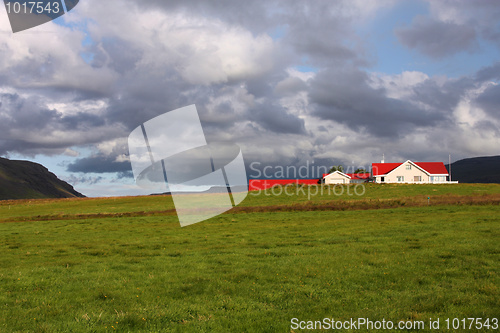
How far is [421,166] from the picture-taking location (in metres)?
110

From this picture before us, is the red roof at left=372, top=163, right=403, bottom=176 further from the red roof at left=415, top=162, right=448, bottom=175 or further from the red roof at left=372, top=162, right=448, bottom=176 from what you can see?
the red roof at left=415, top=162, right=448, bottom=175

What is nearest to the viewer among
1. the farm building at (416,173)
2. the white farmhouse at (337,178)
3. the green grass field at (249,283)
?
the green grass field at (249,283)

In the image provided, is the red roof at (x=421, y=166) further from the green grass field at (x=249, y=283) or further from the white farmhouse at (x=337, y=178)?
the green grass field at (x=249, y=283)

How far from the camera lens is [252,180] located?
10862 cm

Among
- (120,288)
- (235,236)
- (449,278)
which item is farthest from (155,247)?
(449,278)

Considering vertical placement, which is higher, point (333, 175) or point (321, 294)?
point (333, 175)

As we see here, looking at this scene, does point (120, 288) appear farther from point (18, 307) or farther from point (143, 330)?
point (143, 330)

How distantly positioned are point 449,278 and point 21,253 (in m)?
23.1

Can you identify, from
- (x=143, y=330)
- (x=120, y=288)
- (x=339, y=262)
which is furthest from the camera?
(x=339, y=262)

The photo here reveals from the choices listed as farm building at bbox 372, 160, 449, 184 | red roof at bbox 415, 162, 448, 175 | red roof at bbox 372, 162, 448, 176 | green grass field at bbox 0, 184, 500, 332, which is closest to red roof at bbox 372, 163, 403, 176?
red roof at bbox 372, 162, 448, 176

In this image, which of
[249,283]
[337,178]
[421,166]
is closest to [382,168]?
[421,166]

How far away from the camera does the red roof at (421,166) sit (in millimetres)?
108375

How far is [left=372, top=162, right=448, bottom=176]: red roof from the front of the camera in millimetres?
108375

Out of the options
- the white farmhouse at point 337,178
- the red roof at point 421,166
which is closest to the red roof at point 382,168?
the red roof at point 421,166
